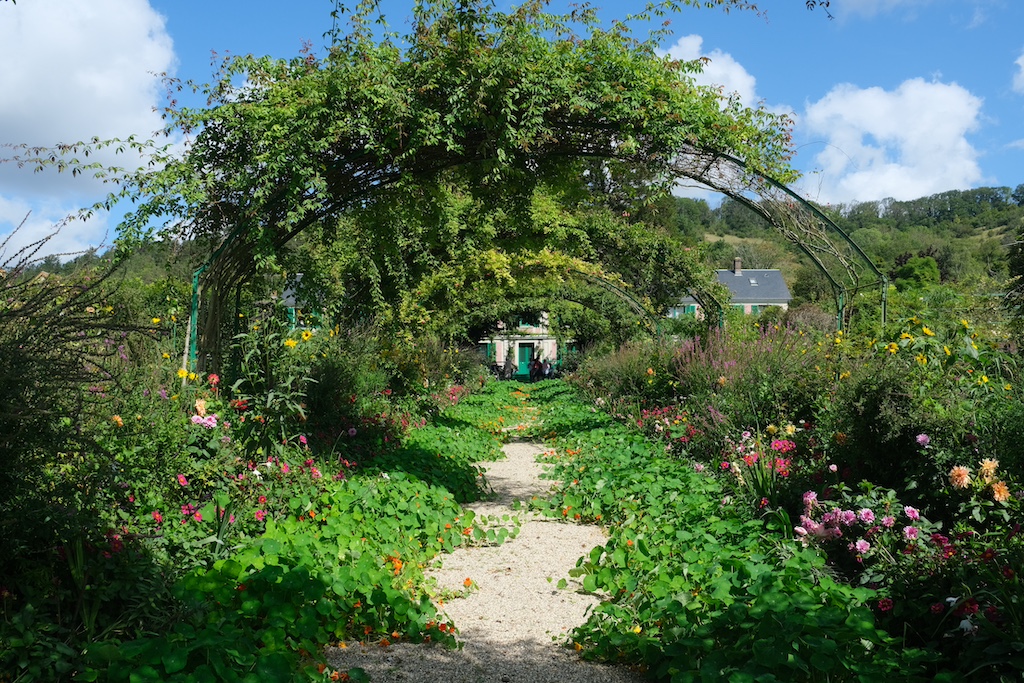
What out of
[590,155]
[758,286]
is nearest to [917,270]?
[758,286]

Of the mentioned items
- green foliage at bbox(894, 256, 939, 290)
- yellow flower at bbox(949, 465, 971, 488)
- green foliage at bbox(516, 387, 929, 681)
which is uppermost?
green foliage at bbox(894, 256, 939, 290)

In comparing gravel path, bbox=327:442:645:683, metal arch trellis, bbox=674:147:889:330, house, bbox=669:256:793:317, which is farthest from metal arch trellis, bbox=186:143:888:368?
house, bbox=669:256:793:317

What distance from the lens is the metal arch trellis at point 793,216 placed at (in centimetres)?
702

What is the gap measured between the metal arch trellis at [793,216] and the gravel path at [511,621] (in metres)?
3.39

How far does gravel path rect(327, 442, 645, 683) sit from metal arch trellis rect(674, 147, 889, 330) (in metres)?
3.39

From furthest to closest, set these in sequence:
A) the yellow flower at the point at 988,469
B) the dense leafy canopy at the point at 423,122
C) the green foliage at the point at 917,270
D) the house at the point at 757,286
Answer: the house at the point at 757,286
the green foliage at the point at 917,270
the dense leafy canopy at the point at 423,122
the yellow flower at the point at 988,469

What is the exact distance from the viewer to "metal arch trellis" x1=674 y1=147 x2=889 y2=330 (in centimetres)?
702

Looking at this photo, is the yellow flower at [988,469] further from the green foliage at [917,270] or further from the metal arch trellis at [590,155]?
the green foliage at [917,270]

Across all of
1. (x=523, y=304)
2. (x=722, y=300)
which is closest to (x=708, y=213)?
(x=523, y=304)

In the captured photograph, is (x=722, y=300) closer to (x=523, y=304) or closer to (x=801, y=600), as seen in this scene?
(x=523, y=304)

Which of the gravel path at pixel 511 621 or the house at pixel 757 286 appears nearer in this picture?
the gravel path at pixel 511 621

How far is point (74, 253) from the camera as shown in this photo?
3.19m

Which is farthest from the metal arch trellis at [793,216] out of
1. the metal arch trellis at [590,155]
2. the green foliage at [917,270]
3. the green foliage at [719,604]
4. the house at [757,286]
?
the house at [757,286]

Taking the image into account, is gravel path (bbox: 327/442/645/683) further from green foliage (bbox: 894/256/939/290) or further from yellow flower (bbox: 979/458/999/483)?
green foliage (bbox: 894/256/939/290)
